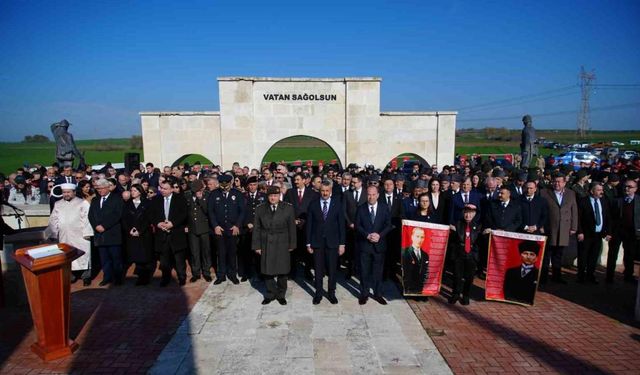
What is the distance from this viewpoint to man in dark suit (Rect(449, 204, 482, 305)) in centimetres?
597

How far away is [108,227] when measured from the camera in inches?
269

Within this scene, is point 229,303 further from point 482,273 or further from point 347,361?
point 482,273

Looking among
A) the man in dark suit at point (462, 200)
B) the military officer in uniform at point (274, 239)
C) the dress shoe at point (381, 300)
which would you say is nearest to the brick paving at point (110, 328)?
the military officer in uniform at point (274, 239)

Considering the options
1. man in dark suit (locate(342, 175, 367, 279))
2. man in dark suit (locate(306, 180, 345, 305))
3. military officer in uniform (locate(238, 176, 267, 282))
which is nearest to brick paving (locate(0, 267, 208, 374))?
military officer in uniform (locate(238, 176, 267, 282))

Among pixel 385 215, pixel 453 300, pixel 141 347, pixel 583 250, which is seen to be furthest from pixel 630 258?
pixel 141 347

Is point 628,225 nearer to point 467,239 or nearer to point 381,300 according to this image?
point 467,239

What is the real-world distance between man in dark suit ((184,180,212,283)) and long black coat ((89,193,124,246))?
1.24 metres

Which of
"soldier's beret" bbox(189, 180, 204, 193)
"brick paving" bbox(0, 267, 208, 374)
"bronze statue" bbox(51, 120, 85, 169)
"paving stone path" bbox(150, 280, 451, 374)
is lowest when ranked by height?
"brick paving" bbox(0, 267, 208, 374)

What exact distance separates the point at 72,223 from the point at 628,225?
9.83 metres

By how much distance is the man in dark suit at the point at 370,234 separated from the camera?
608 cm

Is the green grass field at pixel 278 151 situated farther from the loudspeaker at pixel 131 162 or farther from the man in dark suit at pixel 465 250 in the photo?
the man in dark suit at pixel 465 250

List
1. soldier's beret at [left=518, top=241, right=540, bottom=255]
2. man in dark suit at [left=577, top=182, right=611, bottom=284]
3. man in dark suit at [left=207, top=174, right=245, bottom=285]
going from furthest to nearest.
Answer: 1. man in dark suit at [left=207, top=174, right=245, bottom=285]
2. man in dark suit at [left=577, top=182, right=611, bottom=284]
3. soldier's beret at [left=518, top=241, right=540, bottom=255]

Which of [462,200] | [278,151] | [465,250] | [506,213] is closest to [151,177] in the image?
[462,200]

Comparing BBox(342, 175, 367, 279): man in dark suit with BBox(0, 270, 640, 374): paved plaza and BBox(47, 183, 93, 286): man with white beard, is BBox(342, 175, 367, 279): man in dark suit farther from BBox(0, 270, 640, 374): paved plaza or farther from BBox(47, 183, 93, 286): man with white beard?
BBox(47, 183, 93, 286): man with white beard
